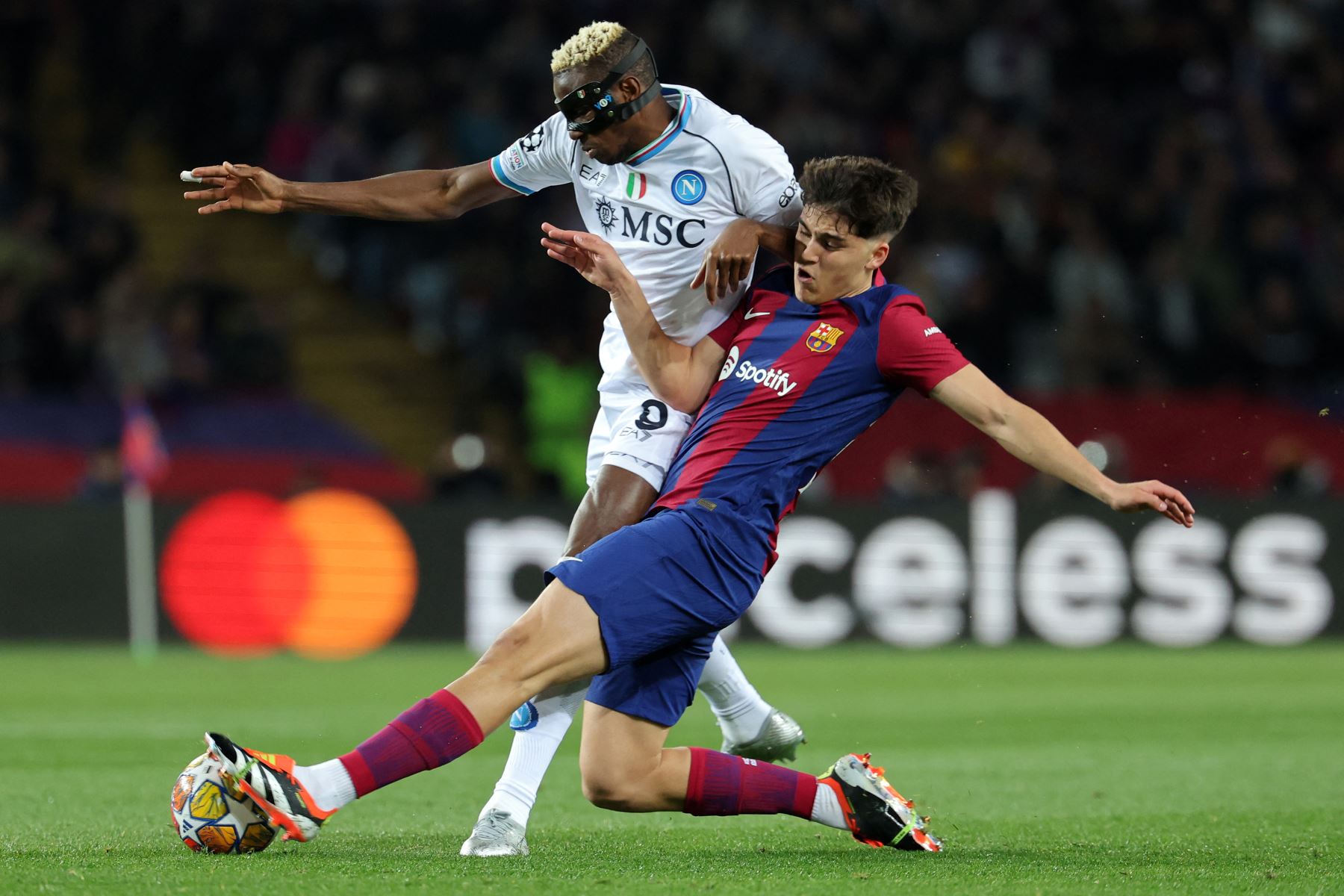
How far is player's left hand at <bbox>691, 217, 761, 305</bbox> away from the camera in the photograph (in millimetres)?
5309

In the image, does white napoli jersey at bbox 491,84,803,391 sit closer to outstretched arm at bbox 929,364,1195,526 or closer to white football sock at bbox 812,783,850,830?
outstretched arm at bbox 929,364,1195,526

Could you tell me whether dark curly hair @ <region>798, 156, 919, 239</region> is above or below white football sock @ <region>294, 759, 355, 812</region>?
above

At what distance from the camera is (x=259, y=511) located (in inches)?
564

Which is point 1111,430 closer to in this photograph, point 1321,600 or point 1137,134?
point 1321,600

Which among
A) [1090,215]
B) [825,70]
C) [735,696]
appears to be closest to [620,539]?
[735,696]

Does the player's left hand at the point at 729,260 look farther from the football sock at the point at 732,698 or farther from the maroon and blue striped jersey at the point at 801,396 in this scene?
the football sock at the point at 732,698

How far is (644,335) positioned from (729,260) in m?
0.34

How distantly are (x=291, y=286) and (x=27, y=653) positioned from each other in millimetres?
5039

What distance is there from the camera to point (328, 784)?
4.68m

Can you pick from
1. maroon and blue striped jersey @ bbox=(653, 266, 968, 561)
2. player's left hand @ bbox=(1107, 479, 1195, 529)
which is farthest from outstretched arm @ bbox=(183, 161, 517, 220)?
player's left hand @ bbox=(1107, 479, 1195, 529)

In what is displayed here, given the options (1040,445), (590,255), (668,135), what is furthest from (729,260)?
(1040,445)

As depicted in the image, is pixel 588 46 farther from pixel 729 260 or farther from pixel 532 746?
pixel 532 746

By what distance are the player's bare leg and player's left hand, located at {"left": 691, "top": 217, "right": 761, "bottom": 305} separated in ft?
2.08

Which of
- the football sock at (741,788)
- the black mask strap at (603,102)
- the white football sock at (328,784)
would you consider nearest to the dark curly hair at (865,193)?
the black mask strap at (603,102)
